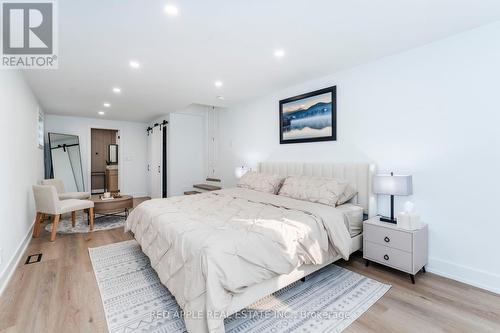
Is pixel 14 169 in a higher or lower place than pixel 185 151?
lower

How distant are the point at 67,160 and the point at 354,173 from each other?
6.80 metres

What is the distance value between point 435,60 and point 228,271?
9.49 ft

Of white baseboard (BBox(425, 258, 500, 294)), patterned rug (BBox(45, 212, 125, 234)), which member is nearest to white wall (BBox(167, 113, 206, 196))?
patterned rug (BBox(45, 212, 125, 234))

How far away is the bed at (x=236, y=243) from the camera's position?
4.88 ft

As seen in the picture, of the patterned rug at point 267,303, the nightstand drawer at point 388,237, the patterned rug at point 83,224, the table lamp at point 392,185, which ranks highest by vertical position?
the table lamp at point 392,185

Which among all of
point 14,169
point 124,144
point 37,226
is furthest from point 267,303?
point 124,144

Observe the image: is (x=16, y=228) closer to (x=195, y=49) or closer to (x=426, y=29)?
(x=195, y=49)

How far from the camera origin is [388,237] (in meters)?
2.39

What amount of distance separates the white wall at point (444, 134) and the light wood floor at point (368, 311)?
16.8 inches

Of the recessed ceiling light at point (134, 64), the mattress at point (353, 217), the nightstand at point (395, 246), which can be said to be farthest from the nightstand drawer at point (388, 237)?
the recessed ceiling light at point (134, 64)

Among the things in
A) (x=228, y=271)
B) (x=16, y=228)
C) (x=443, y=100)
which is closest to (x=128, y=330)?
(x=228, y=271)

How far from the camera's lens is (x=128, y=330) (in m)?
1.62

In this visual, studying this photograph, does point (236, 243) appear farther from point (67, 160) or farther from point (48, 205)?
point (67, 160)

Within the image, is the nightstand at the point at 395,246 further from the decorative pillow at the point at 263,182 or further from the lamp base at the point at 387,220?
the decorative pillow at the point at 263,182
